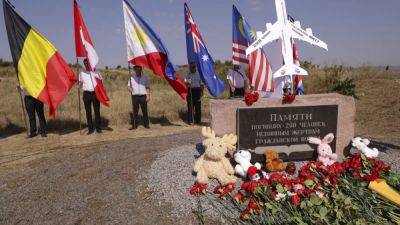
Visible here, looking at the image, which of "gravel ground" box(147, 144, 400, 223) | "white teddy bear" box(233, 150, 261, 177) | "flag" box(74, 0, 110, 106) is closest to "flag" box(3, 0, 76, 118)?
"flag" box(74, 0, 110, 106)

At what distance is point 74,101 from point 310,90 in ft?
29.5

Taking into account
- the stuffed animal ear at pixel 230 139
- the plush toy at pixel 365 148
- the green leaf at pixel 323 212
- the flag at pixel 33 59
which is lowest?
the green leaf at pixel 323 212

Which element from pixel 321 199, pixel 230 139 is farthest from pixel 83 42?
pixel 321 199

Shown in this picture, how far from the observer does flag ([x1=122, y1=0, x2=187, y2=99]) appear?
879 centimetres

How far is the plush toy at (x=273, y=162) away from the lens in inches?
200

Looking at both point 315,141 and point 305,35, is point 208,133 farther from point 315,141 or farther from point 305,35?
point 305,35

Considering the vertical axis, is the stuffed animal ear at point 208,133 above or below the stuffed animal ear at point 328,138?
above

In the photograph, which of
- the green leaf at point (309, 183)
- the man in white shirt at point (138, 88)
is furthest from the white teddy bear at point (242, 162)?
the man in white shirt at point (138, 88)

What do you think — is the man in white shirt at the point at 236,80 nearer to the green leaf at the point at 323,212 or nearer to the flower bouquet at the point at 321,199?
the flower bouquet at the point at 321,199

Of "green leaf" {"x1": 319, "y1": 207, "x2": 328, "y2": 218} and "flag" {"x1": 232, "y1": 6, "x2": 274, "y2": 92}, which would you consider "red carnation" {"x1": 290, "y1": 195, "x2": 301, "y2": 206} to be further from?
"flag" {"x1": 232, "y1": 6, "x2": 274, "y2": 92}

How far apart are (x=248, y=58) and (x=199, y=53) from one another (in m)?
1.18

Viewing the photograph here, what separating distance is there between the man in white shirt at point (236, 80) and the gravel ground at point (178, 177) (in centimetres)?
307

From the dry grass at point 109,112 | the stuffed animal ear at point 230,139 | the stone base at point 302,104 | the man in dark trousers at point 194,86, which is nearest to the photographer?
the stuffed animal ear at point 230,139

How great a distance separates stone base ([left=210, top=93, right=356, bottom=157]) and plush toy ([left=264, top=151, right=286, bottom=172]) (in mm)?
570
